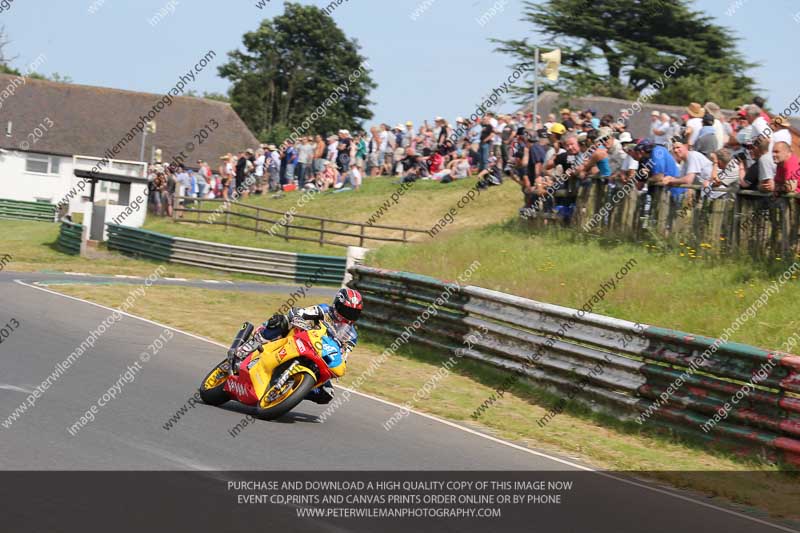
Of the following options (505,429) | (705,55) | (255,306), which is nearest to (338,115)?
(705,55)

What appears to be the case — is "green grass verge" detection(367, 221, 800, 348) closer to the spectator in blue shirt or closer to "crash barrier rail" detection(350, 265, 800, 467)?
the spectator in blue shirt

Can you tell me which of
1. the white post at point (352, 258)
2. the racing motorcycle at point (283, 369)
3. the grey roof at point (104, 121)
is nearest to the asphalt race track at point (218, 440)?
the racing motorcycle at point (283, 369)

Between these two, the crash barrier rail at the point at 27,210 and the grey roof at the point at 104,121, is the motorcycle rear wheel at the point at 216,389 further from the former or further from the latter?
the grey roof at the point at 104,121

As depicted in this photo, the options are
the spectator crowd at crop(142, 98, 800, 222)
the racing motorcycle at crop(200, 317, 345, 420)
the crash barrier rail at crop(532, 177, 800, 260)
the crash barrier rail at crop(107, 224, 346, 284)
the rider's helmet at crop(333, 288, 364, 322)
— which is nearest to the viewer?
the racing motorcycle at crop(200, 317, 345, 420)

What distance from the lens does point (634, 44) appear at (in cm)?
6378

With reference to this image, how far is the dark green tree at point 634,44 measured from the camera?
6241 centimetres

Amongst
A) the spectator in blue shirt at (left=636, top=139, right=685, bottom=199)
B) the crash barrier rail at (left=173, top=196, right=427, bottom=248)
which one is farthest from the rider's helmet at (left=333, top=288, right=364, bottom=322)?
the crash barrier rail at (left=173, top=196, right=427, bottom=248)

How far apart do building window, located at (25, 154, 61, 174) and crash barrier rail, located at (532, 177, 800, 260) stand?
5321cm

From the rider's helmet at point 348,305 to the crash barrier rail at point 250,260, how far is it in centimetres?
2175

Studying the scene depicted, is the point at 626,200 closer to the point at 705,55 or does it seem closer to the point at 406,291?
the point at 406,291

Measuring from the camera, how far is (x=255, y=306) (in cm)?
2298

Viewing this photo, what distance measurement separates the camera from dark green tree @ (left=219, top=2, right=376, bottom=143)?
90.9m

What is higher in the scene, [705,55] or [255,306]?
[705,55]
